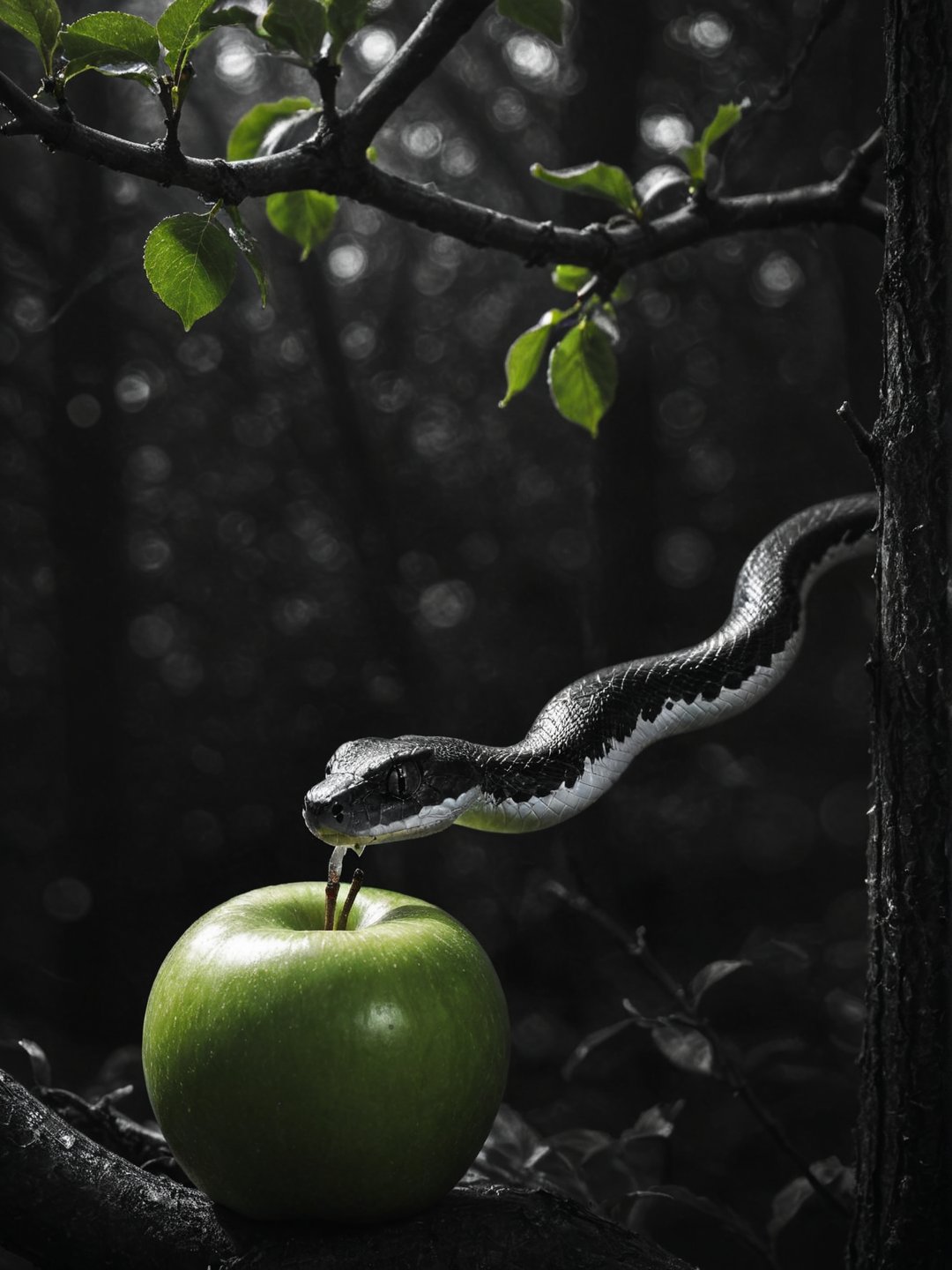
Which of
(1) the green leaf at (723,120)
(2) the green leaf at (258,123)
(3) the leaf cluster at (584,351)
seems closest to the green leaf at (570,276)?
(3) the leaf cluster at (584,351)

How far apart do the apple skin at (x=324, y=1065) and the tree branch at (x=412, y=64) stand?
78cm

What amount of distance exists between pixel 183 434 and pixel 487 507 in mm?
958

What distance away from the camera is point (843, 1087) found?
2.88 meters

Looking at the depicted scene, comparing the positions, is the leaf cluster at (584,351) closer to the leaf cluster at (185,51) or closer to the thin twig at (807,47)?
the thin twig at (807,47)

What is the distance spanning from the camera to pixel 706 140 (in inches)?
50.4

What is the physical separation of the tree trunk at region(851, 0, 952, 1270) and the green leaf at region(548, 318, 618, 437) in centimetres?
53

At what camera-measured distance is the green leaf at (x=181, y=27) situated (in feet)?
→ 2.88

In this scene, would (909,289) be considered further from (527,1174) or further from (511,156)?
(511,156)

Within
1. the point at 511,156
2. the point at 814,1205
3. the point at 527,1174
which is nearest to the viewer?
the point at 527,1174

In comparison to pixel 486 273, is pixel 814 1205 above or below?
below

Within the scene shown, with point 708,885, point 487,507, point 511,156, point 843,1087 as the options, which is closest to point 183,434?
point 487,507

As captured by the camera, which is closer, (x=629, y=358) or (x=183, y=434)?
(x=629, y=358)

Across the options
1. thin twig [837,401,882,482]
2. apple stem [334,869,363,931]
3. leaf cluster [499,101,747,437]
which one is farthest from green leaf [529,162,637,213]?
apple stem [334,869,363,931]

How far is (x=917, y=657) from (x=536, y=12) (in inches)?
29.0
